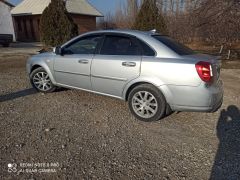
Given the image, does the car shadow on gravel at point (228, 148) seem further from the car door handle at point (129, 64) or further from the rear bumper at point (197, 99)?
the car door handle at point (129, 64)

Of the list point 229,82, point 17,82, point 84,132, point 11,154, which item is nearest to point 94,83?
point 84,132

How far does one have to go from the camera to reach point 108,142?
3.61 m

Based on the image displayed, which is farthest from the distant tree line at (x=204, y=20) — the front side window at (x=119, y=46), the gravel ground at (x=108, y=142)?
the front side window at (x=119, y=46)

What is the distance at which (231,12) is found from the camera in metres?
10.6

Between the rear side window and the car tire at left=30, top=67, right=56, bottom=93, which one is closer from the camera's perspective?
the rear side window

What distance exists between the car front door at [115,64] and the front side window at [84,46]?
0.70 feet

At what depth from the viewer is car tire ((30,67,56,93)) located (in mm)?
5680

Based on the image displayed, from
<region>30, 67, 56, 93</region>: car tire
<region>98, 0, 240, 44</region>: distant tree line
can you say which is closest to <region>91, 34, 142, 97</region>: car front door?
<region>30, 67, 56, 93</region>: car tire

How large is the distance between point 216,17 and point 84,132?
375 inches

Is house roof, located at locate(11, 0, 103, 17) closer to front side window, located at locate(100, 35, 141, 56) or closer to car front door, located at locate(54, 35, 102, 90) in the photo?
car front door, located at locate(54, 35, 102, 90)

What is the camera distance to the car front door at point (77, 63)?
4898mm

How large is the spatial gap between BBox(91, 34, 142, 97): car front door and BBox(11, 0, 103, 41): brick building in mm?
25709

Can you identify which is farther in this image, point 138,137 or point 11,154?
point 138,137

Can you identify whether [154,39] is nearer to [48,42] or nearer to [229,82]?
[229,82]
